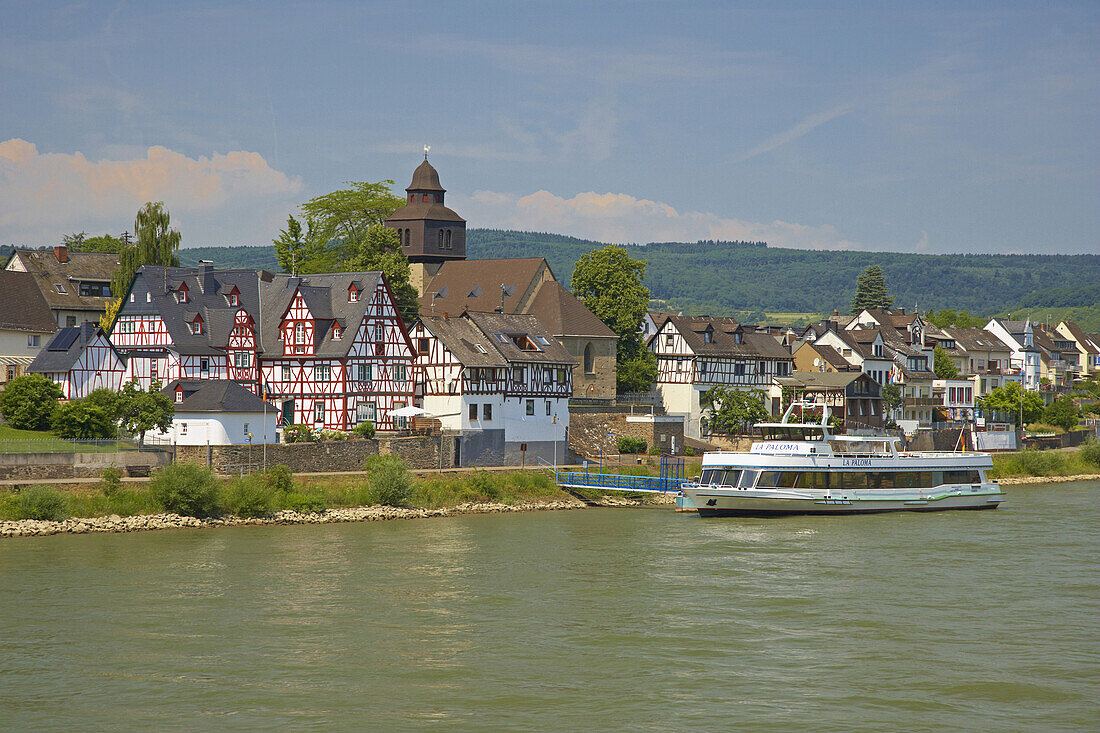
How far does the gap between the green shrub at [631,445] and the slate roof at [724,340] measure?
15.3m

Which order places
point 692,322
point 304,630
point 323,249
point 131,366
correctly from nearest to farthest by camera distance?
1. point 304,630
2. point 131,366
3. point 692,322
4. point 323,249

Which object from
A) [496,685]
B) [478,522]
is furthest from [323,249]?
[496,685]

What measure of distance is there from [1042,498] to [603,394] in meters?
25.2

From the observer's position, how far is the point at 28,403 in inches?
1976

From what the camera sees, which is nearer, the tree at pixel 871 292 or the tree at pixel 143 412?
the tree at pixel 143 412

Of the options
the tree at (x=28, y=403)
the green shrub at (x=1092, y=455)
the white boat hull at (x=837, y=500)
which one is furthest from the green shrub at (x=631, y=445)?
the green shrub at (x=1092, y=455)

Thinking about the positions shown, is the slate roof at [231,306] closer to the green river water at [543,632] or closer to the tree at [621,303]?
the green river water at [543,632]

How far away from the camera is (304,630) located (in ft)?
93.7

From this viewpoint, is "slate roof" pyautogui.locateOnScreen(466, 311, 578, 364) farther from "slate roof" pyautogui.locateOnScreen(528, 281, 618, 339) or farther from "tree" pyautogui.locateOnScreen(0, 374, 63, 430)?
→ "tree" pyautogui.locateOnScreen(0, 374, 63, 430)

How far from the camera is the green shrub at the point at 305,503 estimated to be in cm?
4734

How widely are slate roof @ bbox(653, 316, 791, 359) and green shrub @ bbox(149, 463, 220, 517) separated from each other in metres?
39.9

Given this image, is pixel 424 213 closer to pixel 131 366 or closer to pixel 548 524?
pixel 131 366

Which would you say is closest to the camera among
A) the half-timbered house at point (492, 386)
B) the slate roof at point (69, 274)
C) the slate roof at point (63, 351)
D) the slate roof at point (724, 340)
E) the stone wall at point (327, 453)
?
the stone wall at point (327, 453)

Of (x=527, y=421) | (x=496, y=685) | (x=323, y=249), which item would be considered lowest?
(x=496, y=685)
